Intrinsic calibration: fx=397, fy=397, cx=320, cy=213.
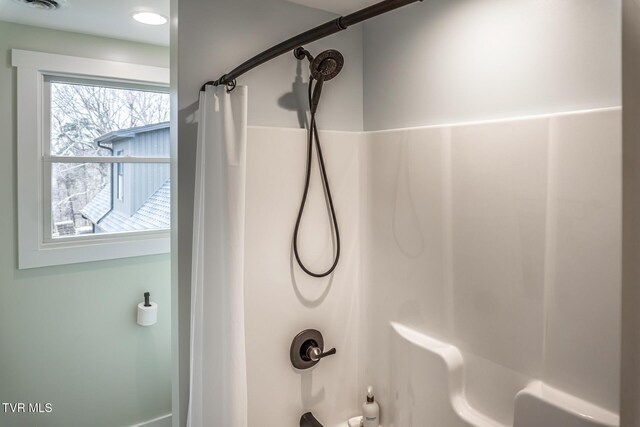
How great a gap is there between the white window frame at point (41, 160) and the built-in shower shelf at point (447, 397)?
1.75 m

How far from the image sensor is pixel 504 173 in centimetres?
128

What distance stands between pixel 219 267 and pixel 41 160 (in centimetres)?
155

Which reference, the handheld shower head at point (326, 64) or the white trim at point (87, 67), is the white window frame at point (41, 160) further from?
the handheld shower head at point (326, 64)

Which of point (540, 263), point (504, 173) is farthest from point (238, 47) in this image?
point (540, 263)

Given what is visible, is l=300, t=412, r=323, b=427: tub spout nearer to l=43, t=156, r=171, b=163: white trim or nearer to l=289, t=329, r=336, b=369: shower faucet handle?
l=289, t=329, r=336, b=369: shower faucet handle

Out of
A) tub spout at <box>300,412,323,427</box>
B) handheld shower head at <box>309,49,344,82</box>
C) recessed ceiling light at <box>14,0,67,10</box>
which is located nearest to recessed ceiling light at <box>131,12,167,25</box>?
recessed ceiling light at <box>14,0,67,10</box>

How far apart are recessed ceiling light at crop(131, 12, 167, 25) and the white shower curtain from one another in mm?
899

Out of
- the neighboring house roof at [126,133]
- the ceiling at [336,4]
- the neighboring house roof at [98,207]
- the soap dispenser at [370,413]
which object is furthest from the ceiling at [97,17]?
the soap dispenser at [370,413]

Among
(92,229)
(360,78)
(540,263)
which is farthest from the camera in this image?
(92,229)

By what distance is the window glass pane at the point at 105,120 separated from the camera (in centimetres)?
230

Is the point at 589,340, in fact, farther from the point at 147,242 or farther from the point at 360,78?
the point at 147,242

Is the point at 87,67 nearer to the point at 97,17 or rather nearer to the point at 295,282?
the point at 97,17

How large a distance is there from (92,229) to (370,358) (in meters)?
1.81

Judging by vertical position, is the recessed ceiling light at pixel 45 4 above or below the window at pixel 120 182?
above
